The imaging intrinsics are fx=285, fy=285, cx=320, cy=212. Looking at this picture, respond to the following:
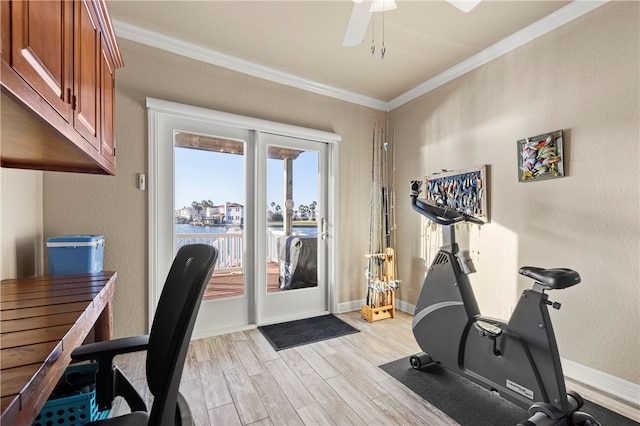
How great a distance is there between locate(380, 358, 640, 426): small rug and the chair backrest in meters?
1.70

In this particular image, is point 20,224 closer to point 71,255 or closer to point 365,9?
point 71,255

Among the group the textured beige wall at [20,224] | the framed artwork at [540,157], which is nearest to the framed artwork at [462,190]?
the framed artwork at [540,157]

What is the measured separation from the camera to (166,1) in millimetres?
2070

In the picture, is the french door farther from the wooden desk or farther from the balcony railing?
the wooden desk

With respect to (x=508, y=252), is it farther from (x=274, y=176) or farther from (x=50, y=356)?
(x=50, y=356)

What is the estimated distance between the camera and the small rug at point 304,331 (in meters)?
2.66

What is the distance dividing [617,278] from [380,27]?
2.48 meters

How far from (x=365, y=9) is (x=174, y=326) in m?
2.02

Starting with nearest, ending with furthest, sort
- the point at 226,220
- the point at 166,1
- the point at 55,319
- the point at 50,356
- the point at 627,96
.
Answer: the point at 50,356
the point at 55,319
the point at 627,96
the point at 166,1
the point at 226,220

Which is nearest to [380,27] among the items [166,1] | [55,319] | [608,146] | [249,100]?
[249,100]

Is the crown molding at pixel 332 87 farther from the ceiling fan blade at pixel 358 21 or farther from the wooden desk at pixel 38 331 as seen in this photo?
the wooden desk at pixel 38 331

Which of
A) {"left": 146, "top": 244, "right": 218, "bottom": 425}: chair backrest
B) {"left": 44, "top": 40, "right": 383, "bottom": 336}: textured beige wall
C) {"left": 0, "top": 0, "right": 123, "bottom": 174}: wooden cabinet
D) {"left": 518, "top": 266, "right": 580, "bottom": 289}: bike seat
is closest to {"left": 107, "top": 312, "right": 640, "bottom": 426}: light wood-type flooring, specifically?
{"left": 44, "top": 40, "right": 383, "bottom": 336}: textured beige wall

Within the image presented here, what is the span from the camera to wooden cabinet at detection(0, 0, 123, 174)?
799 millimetres

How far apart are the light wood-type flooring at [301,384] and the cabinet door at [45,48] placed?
1.74 metres
